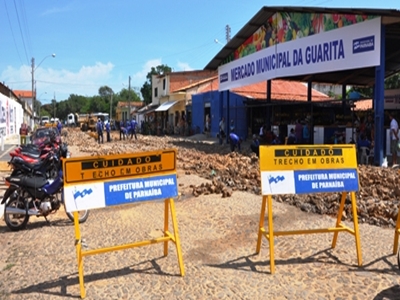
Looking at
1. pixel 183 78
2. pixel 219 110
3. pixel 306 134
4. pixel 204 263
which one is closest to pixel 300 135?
pixel 306 134

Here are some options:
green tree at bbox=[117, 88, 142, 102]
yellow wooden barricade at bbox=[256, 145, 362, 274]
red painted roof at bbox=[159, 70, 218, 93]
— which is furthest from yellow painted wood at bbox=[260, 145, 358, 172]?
green tree at bbox=[117, 88, 142, 102]

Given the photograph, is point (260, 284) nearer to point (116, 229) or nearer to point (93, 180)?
point (93, 180)

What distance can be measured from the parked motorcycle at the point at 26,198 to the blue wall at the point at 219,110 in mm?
19531

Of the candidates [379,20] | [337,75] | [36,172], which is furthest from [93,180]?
[337,75]

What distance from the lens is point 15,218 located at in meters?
7.22

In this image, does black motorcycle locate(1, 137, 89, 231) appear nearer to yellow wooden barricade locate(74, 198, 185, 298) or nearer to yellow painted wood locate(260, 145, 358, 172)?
yellow wooden barricade locate(74, 198, 185, 298)

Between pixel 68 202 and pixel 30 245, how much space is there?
237 cm

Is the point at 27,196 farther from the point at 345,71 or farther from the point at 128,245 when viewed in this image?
the point at 345,71

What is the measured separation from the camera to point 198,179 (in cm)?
1194

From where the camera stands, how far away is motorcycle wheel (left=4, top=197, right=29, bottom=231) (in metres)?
7.11

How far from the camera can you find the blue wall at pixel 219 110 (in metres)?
30.3

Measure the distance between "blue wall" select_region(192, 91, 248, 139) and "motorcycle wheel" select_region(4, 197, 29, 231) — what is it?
19.7 m

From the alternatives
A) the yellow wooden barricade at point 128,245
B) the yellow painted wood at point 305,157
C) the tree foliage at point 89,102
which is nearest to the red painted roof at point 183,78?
the yellow painted wood at point 305,157

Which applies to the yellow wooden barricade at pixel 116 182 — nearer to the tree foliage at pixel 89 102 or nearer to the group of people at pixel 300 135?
the group of people at pixel 300 135
